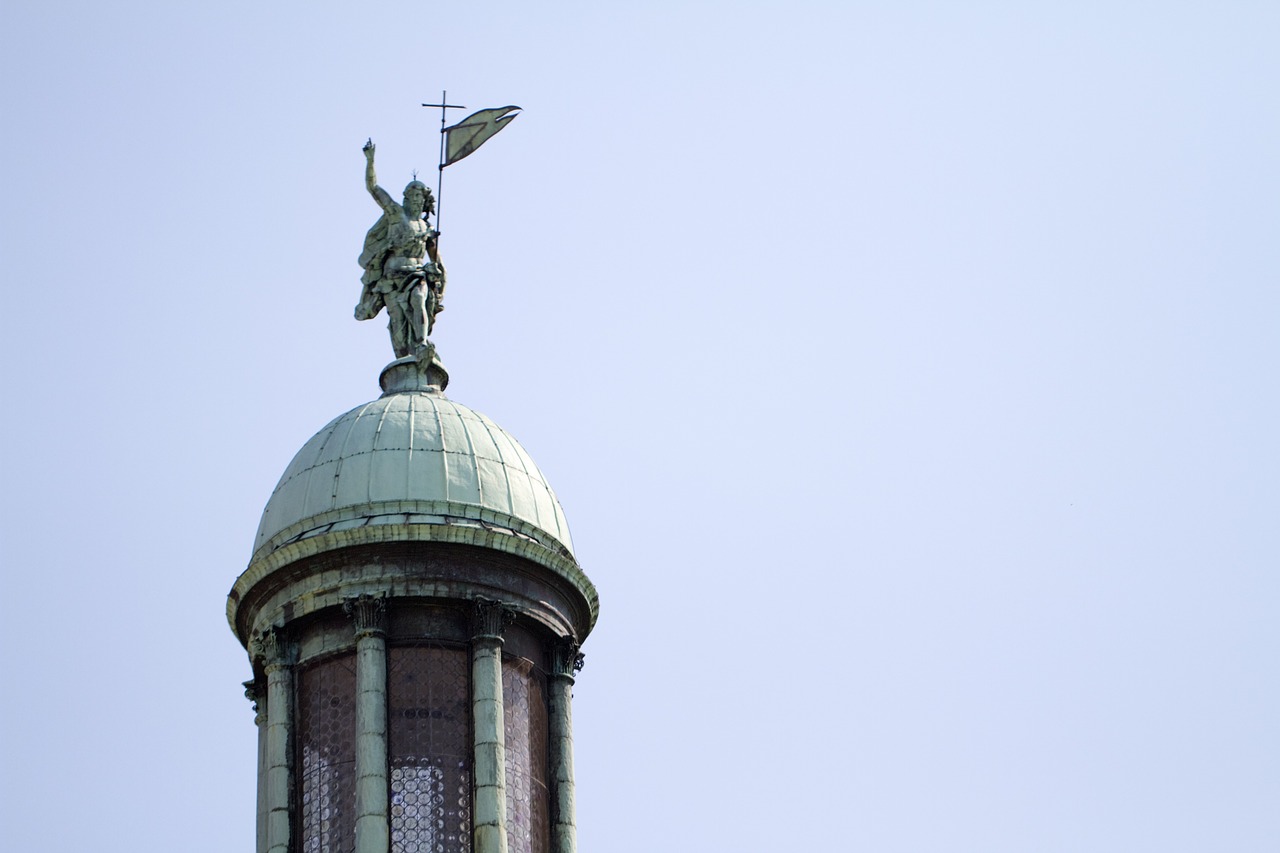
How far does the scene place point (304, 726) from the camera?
51.8 meters

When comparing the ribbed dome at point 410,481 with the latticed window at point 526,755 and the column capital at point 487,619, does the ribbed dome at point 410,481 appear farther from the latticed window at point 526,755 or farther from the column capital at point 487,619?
the latticed window at point 526,755

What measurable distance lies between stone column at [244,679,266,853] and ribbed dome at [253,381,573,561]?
2.68 metres

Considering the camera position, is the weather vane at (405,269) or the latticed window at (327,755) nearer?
the latticed window at (327,755)

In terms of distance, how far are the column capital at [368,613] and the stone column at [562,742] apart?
376 cm

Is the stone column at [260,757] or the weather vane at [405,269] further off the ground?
the weather vane at [405,269]

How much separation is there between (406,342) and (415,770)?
10008 mm

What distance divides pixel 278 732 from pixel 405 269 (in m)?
10.3

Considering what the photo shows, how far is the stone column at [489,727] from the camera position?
4978 centimetres

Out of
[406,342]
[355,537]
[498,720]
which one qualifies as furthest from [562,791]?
[406,342]

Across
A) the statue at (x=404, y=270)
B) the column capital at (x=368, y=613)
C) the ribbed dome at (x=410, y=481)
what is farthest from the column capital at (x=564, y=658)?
the statue at (x=404, y=270)

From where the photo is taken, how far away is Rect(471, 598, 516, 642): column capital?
170ft

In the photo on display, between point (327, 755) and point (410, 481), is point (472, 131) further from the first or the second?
point (327, 755)

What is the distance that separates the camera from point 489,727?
50844mm

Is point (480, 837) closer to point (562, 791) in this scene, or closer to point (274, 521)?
point (562, 791)
